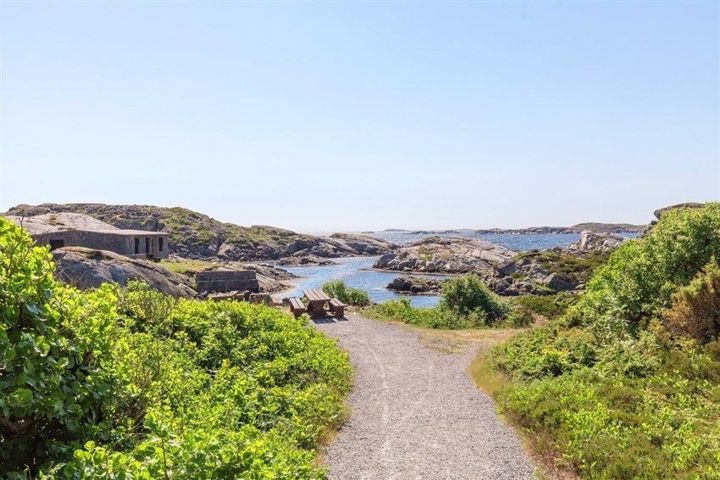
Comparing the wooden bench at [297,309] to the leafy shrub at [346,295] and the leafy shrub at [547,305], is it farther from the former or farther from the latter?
the leafy shrub at [547,305]

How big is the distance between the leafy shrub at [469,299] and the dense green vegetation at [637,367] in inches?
298

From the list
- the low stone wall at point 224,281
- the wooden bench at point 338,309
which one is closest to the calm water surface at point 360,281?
the low stone wall at point 224,281

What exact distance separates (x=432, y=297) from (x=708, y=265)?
43114 millimetres

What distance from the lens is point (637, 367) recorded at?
12.5 m

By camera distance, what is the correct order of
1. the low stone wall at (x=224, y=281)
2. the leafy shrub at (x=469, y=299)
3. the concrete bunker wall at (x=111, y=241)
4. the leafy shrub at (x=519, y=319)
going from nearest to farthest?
1. the leafy shrub at (x=519, y=319)
2. the leafy shrub at (x=469, y=299)
3. the low stone wall at (x=224, y=281)
4. the concrete bunker wall at (x=111, y=241)

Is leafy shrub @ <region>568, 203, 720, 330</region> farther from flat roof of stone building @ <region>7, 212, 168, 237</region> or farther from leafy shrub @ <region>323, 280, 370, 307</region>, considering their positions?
flat roof of stone building @ <region>7, 212, 168, 237</region>

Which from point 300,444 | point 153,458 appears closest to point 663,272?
point 300,444

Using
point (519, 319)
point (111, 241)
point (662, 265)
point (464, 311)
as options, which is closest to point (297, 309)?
point (464, 311)

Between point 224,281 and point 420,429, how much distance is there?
102 feet

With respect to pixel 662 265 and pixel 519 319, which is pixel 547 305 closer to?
pixel 519 319

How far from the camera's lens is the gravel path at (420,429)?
8922 mm

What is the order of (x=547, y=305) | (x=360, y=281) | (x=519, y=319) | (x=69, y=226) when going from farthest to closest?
(x=360, y=281) < (x=69, y=226) < (x=547, y=305) < (x=519, y=319)

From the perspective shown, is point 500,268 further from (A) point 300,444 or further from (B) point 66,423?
(B) point 66,423

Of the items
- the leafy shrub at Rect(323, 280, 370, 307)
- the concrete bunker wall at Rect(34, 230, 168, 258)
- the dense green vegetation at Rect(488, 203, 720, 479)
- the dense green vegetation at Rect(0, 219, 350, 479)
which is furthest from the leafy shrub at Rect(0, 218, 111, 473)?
the concrete bunker wall at Rect(34, 230, 168, 258)
